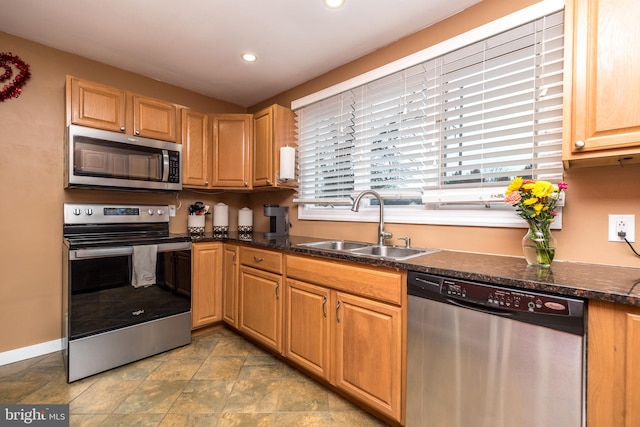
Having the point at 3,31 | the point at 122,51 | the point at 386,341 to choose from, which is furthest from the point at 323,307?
the point at 3,31

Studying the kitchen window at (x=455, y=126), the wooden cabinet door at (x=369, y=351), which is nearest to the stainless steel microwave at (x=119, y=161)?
the kitchen window at (x=455, y=126)

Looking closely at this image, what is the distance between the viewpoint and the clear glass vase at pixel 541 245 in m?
1.38

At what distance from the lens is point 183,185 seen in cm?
287

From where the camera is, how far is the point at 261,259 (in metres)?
2.35

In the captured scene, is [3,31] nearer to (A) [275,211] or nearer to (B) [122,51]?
(B) [122,51]

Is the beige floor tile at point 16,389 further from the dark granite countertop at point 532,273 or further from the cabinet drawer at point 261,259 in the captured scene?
→ the dark granite countertop at point 532,273

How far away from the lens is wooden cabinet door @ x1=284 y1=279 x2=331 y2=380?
73.8 inches

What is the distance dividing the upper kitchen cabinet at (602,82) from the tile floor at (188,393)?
173 cm

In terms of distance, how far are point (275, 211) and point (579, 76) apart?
2324 mm

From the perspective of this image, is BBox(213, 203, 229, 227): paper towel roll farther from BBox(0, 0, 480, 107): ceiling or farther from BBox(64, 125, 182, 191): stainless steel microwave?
BBox(0, 0, 480, 107): ceiling

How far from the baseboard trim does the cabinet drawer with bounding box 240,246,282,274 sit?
163cm

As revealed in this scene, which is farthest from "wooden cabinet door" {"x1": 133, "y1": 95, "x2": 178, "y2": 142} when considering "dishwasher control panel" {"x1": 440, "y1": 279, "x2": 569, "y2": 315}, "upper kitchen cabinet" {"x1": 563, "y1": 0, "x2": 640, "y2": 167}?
"upper kitchen cabinet" {"x1": 563, "y1": 0, "x2": 640, "y2": 167}

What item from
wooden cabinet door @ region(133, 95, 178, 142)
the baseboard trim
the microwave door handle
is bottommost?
the baseboard trim

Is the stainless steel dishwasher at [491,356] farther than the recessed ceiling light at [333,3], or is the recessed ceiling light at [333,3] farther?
the recessed ceiling light at [333,3]
